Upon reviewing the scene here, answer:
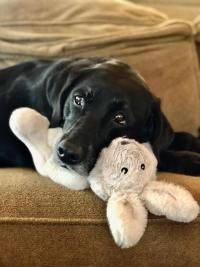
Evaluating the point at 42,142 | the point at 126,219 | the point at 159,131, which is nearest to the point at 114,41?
the point at 159,131

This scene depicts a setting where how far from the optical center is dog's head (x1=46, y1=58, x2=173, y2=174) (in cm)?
115

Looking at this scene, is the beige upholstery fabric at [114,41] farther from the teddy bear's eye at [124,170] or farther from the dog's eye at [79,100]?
the teddy bear's eye at [124,170]

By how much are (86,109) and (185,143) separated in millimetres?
443

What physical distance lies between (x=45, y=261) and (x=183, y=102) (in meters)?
0.92

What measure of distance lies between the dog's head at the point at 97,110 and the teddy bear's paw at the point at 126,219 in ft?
0.45

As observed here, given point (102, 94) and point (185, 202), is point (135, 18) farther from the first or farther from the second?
point (185, 202)

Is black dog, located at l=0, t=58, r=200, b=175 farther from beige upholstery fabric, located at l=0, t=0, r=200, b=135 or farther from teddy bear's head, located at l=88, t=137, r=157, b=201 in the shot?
beige upholstery fabric, located at l=0, t=0, r=200, b=135

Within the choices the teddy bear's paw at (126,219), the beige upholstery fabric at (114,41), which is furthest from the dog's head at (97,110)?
the beige upholstery fabric at (114,41)

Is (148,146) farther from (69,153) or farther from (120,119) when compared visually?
(69,153)

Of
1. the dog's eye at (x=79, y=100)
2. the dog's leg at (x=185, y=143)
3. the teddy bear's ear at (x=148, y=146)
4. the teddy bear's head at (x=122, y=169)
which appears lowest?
the dog's leg at (x=185, y=143)

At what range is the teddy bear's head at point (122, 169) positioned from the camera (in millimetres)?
1062

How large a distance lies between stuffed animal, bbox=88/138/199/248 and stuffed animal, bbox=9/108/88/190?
0.15 feet

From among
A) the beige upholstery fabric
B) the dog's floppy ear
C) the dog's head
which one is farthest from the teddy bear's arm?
the beige upholstery fabric

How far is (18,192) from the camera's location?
3.65 feet
